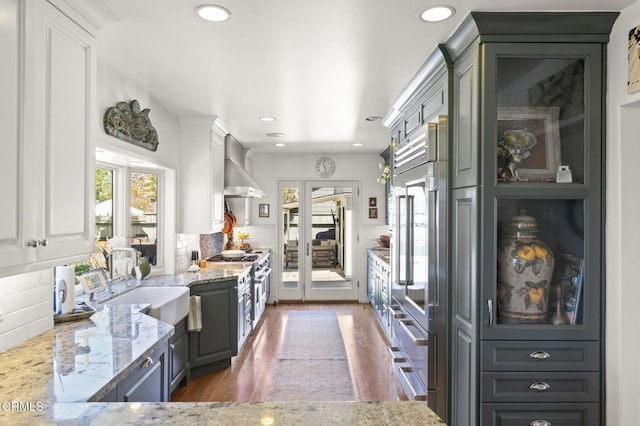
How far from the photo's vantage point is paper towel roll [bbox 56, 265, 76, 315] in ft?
8.02

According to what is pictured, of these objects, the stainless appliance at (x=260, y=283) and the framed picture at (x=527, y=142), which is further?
the stainless appliance at (x=260, y=283)

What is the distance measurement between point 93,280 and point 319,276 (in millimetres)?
4618

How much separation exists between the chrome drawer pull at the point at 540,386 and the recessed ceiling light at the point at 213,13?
7.71 feet

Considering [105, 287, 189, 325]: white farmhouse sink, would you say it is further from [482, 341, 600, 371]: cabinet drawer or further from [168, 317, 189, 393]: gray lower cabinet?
[482, 341, 600, 371]: cabinet drawer

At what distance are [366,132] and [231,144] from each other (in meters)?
1.70

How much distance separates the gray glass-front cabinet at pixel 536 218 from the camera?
6.84 ft

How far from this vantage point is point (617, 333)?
202 centimetres

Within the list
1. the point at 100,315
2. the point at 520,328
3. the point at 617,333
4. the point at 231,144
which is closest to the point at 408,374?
the point at 520,328

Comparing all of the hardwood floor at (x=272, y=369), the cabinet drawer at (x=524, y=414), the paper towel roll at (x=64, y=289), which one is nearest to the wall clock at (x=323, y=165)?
the hardwood floor at (x=272, y=369)

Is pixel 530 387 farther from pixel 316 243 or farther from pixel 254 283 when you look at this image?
pixel 316 243

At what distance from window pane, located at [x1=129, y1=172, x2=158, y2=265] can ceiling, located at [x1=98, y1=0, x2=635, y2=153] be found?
0.74 meters

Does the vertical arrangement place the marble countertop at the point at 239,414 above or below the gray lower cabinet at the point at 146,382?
above

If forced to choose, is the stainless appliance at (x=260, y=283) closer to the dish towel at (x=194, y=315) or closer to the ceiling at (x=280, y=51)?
the dish towel at (x=194, y=315)

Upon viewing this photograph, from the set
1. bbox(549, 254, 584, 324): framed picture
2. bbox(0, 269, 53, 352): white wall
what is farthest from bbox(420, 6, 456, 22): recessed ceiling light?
bbox(0, 269, 53, 352): white wall
